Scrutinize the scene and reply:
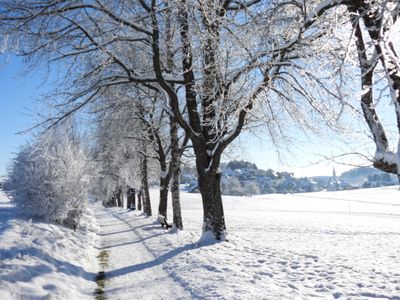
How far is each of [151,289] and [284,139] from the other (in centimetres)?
679

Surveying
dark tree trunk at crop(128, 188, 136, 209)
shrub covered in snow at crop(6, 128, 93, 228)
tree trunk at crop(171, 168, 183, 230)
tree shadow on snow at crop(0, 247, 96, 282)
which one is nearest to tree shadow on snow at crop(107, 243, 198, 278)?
tree shadow on snow at crop(0, 247, 96, 282)

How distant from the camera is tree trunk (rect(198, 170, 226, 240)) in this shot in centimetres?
1195

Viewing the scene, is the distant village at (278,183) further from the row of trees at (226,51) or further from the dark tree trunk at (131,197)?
the row of trees at (226,51)

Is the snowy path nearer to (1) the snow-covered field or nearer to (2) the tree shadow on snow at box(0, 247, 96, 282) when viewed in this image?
(1) the snow-covered field

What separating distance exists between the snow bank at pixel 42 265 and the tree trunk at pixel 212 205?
3.75m

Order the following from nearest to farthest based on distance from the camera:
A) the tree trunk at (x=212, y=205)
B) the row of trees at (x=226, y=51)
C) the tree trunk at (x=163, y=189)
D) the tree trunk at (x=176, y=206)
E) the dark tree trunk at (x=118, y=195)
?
1. the row of trees at (x=226, y=51)
2. the tree trunk at (x=212, y=205)
3. the tree trunk at (x=176, y=206)
4. the tree trunk at (x=163, y=189)
5. the dark tree trunk at (x=118, y=195)

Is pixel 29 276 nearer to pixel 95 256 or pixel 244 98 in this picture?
pixel 95 256

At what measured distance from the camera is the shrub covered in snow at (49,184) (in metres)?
14.9

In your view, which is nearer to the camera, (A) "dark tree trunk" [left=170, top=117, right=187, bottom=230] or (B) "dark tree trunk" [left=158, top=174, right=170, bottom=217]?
(A) "dark tree trunk" [left=170, top=117, right=187, bottom=230]

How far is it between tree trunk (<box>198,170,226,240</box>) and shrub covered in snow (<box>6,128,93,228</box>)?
20.2 ft

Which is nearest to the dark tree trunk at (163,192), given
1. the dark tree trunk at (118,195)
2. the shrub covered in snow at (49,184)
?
the shrub covered in snow at (49,184)

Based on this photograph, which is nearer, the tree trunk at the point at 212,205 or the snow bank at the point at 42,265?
the snow bank at the point at 42,265

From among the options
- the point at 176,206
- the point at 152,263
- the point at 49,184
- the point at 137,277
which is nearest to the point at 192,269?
the point at 137,277

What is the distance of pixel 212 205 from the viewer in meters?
11.9
